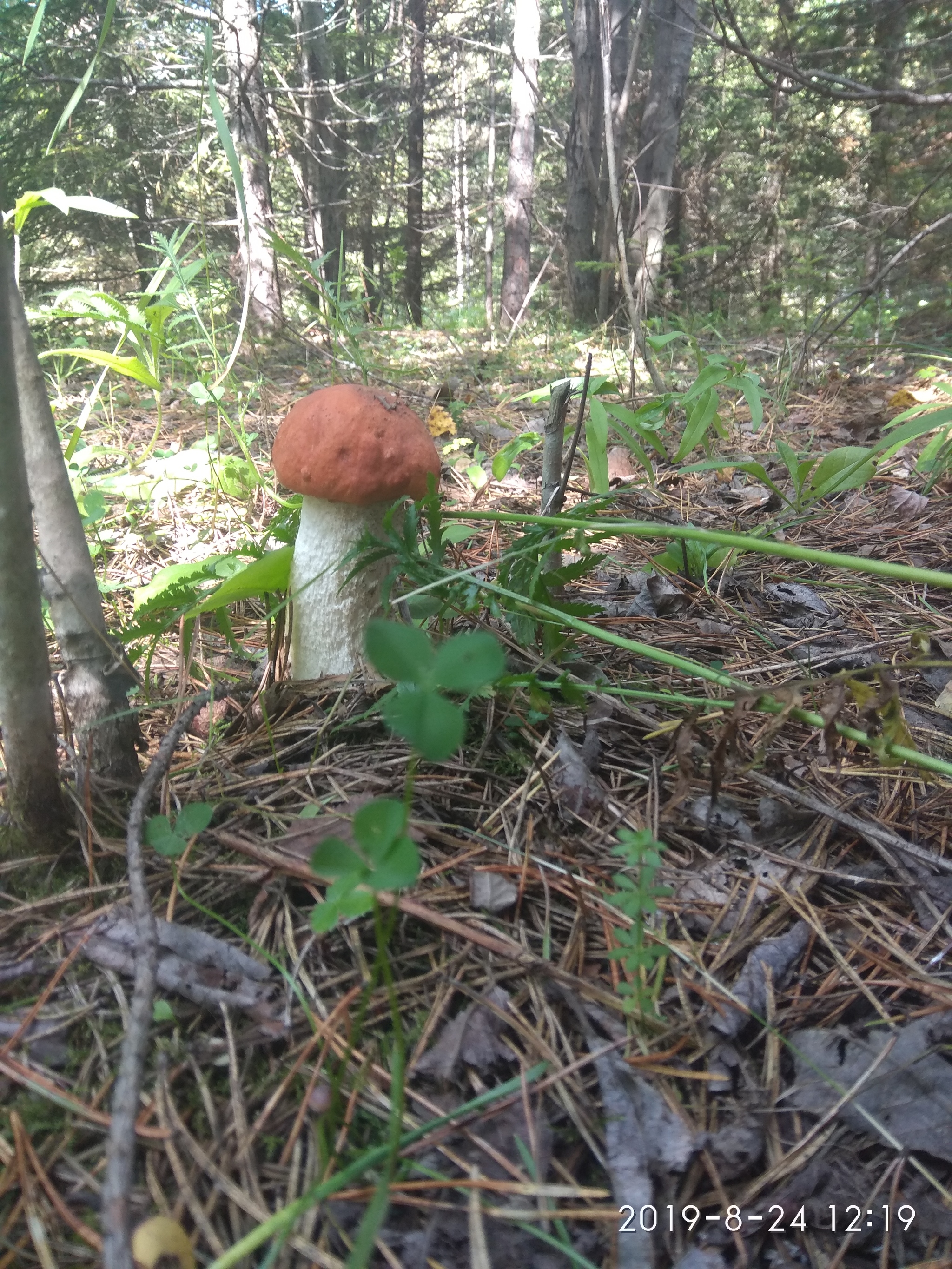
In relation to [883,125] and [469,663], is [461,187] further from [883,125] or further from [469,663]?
[469,663]

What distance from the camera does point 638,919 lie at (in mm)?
981

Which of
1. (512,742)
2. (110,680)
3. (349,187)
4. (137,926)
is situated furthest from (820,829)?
(349,187)

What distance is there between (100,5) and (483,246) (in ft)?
61.0

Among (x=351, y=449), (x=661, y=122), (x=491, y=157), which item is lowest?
(x=351, y=449)

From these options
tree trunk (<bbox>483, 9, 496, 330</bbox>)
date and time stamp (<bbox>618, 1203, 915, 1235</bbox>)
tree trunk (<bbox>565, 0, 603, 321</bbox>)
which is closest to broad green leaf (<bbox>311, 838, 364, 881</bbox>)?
date and time stamp (<bbox>618, 1203, 915, 1235</bbox>)

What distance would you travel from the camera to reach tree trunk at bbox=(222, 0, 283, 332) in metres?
5.12

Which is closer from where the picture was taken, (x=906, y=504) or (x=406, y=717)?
(x=406, y=717)

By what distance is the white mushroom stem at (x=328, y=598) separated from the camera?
176 centimetres

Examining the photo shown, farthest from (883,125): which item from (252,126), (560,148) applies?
(560,148)

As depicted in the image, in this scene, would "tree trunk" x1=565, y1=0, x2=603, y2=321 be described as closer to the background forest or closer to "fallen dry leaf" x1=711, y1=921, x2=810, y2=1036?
the background forest

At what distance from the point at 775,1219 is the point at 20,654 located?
4.23 ft

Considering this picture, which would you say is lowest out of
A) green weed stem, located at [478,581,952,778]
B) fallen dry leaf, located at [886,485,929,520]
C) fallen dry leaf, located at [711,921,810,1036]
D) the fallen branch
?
fallen dry leaf, located at [711,921,810,1036]

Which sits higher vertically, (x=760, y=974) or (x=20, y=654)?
(x=20, y=654)

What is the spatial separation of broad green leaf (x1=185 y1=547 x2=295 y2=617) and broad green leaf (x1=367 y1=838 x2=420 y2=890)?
2.73 feet
